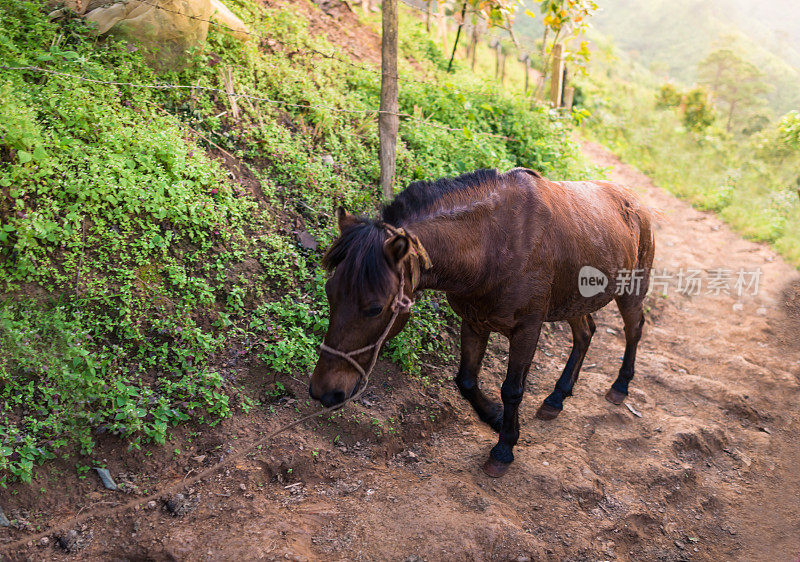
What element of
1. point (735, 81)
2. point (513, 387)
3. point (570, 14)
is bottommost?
point (513, 387)

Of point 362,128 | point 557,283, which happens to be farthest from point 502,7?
point 557,283

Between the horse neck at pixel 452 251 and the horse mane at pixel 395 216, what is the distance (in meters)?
0.09

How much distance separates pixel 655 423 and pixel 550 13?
7685mm

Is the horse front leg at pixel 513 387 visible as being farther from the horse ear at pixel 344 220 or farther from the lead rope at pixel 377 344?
the horse ear at pixel 344 220

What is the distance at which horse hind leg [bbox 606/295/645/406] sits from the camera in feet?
18.2

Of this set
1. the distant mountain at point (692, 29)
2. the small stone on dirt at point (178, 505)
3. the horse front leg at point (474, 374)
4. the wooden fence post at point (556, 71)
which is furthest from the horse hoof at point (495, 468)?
the distant mountain at point (692, 29)

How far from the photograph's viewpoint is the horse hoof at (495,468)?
4.11 metres

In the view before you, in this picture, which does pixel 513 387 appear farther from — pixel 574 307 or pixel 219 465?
pixel 219 465

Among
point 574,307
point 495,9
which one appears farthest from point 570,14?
point 574,307

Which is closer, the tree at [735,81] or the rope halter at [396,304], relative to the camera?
the rope halter at [396,304]

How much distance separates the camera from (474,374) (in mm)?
4465

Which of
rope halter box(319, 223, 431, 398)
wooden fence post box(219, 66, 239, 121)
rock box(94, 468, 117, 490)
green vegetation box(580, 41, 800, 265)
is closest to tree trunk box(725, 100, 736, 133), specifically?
green vegetation box(580, 41, 800, 265)

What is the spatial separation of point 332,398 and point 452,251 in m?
1.26

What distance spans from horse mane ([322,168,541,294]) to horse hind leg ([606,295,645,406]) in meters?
2.25
